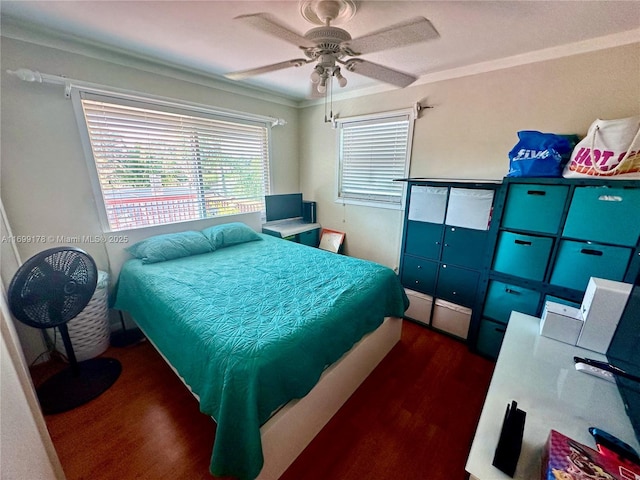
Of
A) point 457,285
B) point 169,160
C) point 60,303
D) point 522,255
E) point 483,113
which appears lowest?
point 457,285

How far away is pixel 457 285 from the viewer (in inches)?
93.4

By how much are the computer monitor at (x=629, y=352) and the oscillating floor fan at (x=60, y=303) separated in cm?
282

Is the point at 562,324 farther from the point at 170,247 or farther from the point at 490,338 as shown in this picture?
the point at 170,247

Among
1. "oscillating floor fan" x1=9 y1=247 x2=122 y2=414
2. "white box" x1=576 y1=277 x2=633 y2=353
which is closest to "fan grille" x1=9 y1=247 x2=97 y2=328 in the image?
"oscillating floor fan" x1=9 y1=247 x2=122 y2=414

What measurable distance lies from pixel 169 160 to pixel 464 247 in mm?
3026

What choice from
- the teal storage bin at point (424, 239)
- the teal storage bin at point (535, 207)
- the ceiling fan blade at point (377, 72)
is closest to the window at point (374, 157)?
the teal storage bin at point (424, 239)

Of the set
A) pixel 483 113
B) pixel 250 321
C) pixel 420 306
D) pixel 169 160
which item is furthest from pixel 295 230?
pixel 483 113

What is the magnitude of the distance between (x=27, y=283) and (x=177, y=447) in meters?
1.27

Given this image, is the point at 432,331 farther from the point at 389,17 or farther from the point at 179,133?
the point at 179,133

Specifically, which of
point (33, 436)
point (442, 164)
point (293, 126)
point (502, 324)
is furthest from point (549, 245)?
point (293, 126)

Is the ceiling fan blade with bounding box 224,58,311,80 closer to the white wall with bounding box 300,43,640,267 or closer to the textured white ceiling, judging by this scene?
the textured white ceiling

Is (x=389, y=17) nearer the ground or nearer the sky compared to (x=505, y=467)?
nearer the sky

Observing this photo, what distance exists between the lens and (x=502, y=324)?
6.91 feet

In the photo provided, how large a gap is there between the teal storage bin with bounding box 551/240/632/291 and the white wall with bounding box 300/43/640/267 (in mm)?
894
